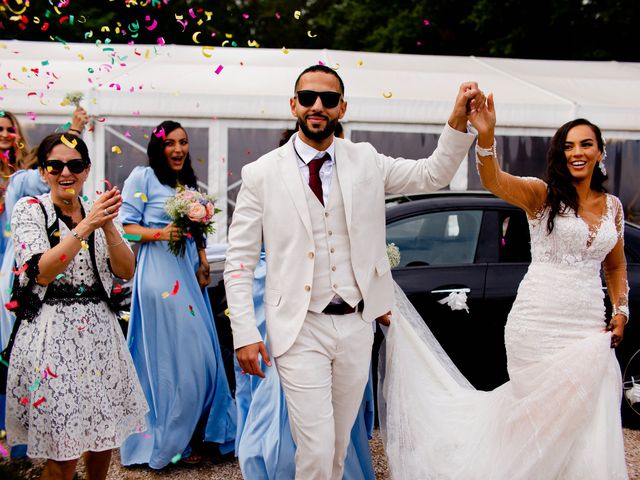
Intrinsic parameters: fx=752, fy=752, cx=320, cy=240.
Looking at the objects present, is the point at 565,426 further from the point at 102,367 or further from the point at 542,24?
the point at 542,24

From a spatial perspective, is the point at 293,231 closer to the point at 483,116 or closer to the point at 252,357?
the point at 252,357

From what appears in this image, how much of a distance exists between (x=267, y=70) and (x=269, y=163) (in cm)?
736

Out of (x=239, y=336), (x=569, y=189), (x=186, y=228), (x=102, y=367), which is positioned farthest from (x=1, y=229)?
(x=569, y=189)

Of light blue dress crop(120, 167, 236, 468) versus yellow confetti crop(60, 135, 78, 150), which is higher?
yellow confetti crop(60, 135, 78, 150)

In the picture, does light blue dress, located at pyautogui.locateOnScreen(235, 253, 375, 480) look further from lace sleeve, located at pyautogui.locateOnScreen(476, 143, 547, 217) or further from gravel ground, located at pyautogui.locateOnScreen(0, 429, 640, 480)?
lace sleeve, located at pyautogui.locateOnScreen(476, 143, 547, 217)

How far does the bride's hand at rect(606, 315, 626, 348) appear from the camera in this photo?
4.01m

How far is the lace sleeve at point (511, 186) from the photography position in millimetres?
3770

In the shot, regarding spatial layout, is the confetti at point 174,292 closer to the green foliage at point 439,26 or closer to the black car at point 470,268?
the black car at point 470,268

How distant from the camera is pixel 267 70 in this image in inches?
416

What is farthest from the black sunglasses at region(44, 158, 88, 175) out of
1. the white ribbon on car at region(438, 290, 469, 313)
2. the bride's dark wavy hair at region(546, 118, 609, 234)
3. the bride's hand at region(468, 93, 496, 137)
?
the white ribbon on car at region(438, 290, 469, 313)

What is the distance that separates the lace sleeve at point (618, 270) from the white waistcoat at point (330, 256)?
5.69 ft

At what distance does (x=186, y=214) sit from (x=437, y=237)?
82.2 inches

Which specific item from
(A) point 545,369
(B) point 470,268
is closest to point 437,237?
(B) point 470,268

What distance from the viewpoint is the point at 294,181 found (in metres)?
3.46
